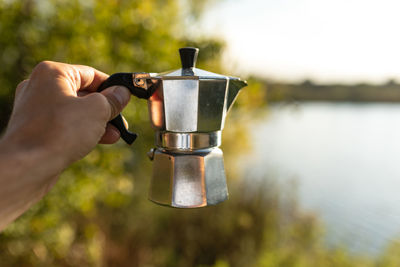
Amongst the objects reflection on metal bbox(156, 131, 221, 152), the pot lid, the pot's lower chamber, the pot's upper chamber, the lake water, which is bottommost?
the lake water

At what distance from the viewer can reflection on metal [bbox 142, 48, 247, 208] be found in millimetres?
636

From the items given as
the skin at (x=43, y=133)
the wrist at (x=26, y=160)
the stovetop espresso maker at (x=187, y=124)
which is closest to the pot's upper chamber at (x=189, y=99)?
the stovetop espresso maker at (x=187, y=124)

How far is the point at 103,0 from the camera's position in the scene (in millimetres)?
1866

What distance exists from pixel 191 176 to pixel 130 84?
0.21 m

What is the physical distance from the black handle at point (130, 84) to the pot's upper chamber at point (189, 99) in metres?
0.02

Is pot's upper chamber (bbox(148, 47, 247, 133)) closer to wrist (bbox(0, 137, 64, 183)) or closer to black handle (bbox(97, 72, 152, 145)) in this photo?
black handle (bbox(97, 72, 152, 145))

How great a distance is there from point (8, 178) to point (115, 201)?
64.3 inches

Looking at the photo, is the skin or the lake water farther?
the lake water

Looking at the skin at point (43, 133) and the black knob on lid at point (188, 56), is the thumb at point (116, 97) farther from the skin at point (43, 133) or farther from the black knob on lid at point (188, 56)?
the black knob on lid at point (188, 56)

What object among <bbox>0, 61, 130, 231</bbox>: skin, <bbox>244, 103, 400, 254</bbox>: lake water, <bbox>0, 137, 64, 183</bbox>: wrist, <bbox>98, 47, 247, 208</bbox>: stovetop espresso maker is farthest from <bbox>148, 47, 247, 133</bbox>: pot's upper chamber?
<bbox>244, 103, 400, 254</bbox>: lake water

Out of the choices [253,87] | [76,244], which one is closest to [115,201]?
[76,244]

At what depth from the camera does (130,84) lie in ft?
2.13

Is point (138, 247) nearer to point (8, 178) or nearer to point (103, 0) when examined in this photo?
point (103, 0)

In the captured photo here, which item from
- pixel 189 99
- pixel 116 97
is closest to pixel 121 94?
pixel 116 97
